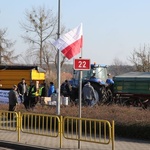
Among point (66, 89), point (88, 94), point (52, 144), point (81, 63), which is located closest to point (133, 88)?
point (88, 94)

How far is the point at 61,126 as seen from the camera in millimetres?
12109

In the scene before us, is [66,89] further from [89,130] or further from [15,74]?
[89,130]

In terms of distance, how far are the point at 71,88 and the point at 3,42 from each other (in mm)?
25309

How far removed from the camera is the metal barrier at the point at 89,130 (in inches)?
438

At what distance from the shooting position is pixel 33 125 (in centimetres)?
1324

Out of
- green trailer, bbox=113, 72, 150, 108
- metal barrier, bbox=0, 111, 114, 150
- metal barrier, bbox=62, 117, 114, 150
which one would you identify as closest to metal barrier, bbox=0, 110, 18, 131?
metal barrier, bbox=0, 111, 114, 150

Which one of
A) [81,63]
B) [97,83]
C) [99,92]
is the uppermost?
[81,63]

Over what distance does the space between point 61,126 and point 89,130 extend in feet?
2.73

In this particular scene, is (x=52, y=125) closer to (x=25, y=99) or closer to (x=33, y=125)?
(x=33, y=125)

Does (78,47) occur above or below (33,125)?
above

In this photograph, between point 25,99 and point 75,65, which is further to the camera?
point 25,99

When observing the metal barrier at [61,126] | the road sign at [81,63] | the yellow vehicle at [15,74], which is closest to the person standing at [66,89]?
the yellow vehicle at [15,74]

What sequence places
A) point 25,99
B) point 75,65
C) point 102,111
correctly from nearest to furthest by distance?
point 75,65 < point 102,111 < point 25,99

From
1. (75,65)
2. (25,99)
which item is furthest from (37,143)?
(25,99)
